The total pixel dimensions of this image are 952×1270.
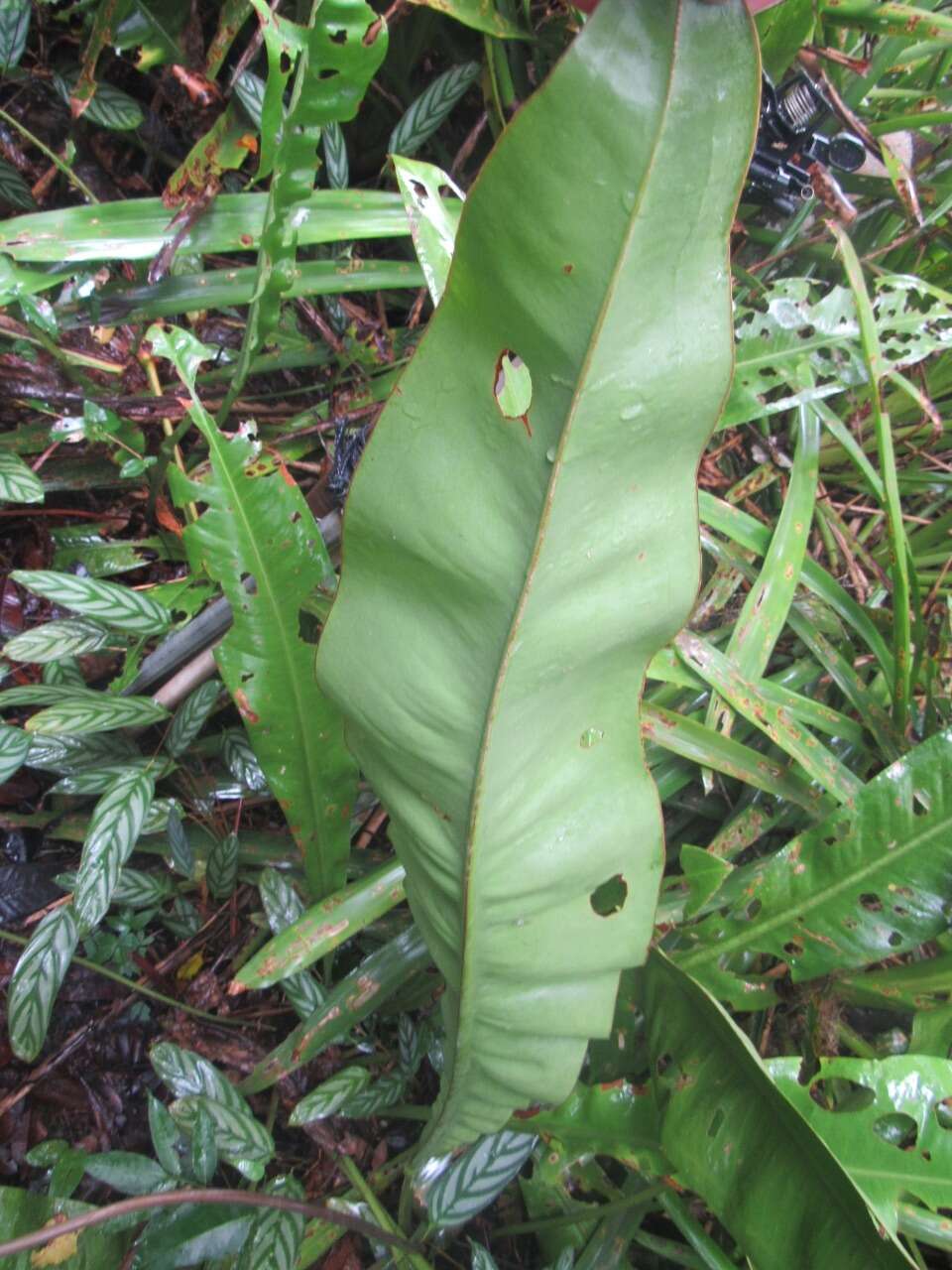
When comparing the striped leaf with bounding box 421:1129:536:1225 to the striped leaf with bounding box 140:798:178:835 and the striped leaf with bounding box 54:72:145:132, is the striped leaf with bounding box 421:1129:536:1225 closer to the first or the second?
the striped leaf with bounding box 140:798:178:835

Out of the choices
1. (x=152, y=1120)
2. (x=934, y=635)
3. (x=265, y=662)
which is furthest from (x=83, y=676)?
(x=934, y=635)

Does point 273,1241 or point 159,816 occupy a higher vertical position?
point 159,816

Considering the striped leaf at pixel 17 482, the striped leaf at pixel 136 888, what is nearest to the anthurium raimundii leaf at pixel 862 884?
the striped leaf at pixel 136 888

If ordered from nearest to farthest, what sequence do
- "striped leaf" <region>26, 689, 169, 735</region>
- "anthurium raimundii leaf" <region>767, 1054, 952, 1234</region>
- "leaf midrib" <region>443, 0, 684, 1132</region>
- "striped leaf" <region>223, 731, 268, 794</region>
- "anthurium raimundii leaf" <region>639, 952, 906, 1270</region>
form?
"leaf midrib" <region>443, 0, 684, 1132</region> → "anthurium raimundii leaf" <region>639, 952, 906, 1270</region> → "anthurium raimundii leaf" <region>767, 1054, 952, 1234</region> → "striped leaf" <region>26, 689, 169, 735</region> → "striped leaf" <region>223, 731, 268, 794</region>

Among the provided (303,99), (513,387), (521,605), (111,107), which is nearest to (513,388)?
(513,387)

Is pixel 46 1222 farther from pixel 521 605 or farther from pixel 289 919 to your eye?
pixel 521 605

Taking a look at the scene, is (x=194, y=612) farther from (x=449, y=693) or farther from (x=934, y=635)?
(x=934, y=635)

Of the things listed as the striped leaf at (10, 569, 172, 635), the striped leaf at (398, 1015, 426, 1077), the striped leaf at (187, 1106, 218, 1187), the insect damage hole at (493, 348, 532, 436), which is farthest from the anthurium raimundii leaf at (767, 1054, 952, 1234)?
the striped leaf at (10, 569, 172, 635)
